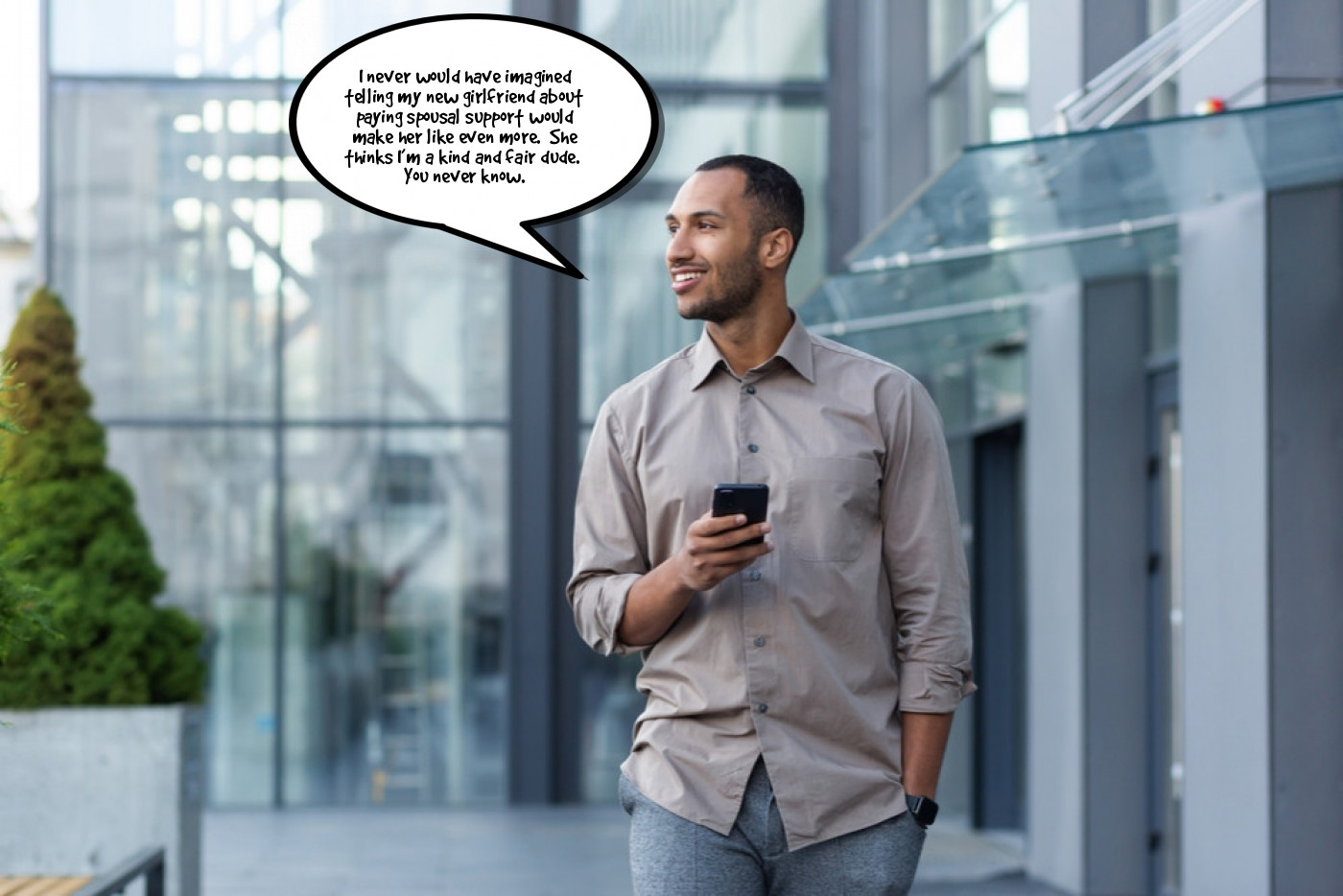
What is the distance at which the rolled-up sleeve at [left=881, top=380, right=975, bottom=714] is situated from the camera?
8.56 ft

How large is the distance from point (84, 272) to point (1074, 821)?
25.8 feet

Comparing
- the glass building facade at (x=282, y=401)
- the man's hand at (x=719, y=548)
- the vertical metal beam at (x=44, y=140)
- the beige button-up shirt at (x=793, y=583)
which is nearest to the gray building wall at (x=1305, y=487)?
the beige button-up shirt at (x=793, y=583)

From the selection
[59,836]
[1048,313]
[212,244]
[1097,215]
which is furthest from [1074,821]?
[212,244]

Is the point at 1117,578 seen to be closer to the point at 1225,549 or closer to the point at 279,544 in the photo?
the point at 1225,549

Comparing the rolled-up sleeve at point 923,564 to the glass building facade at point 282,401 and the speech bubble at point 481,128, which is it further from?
the glass building facade at point 282,401

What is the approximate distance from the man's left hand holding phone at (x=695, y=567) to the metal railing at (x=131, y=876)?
7.90ft

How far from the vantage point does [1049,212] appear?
649cm

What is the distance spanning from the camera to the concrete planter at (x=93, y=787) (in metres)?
6.81

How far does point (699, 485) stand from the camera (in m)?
2.64

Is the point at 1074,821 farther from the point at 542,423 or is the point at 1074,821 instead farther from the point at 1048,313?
the point at 542,423

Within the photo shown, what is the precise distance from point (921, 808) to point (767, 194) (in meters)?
0.90

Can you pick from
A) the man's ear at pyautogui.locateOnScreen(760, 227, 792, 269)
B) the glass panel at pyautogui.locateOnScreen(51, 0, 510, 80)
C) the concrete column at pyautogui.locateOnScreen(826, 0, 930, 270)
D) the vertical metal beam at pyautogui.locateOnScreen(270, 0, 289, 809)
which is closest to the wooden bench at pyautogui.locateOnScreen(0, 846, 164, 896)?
the man's ear at pyautogui.locateOnScreen(760, 227, 792, 269)

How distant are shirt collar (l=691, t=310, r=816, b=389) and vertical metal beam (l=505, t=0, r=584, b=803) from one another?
10040 millimetres

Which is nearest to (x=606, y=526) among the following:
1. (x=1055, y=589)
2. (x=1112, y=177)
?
(x=1112, y=177)
